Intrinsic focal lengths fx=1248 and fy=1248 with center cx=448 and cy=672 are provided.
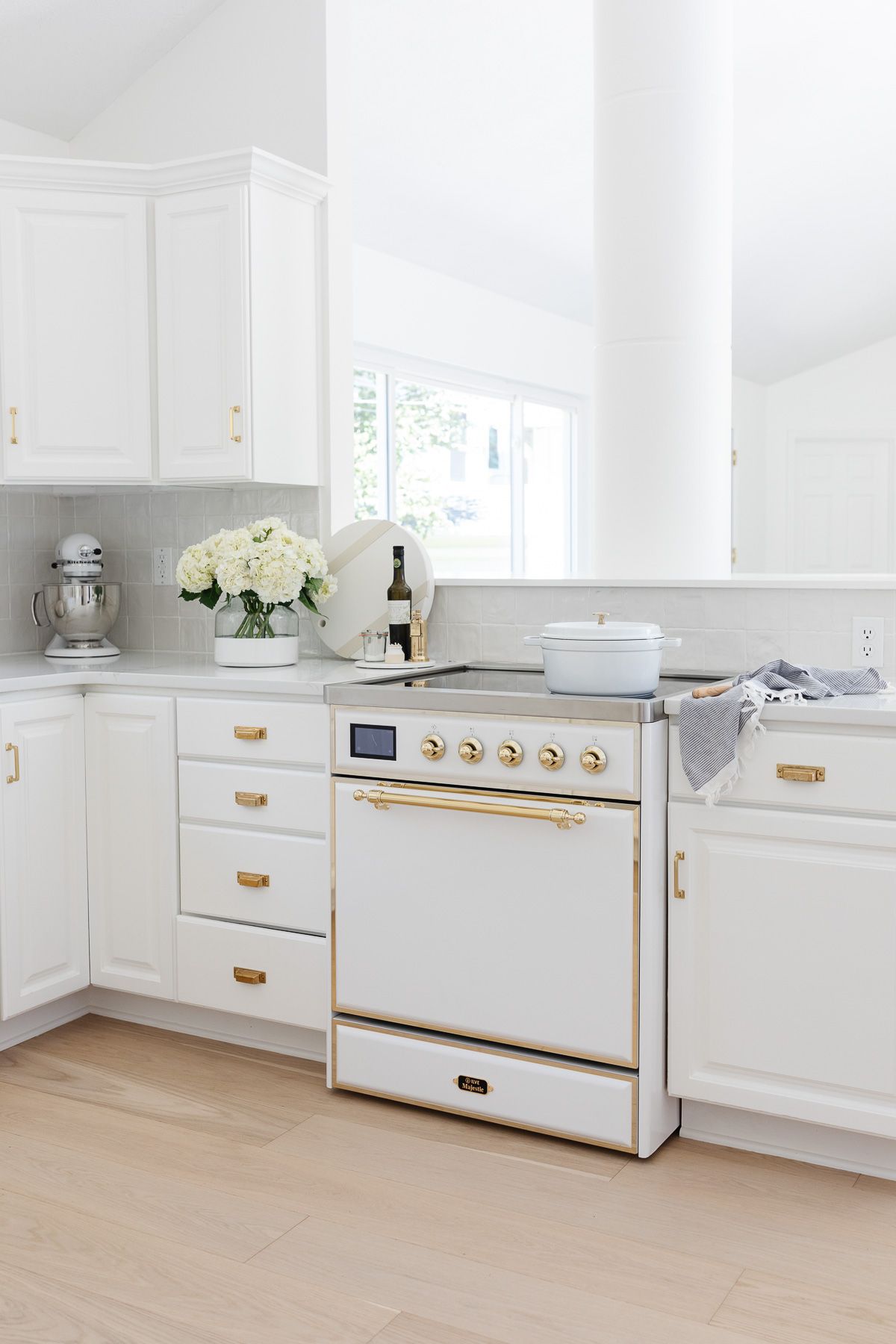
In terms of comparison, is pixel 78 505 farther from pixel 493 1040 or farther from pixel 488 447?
pixel 488 447

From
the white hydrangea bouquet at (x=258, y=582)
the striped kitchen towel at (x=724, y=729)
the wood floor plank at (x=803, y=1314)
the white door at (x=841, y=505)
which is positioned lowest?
the wood floor plank at (x=803, y=1314)

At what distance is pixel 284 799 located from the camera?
9.23ft

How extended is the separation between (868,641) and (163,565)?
205 centimetres

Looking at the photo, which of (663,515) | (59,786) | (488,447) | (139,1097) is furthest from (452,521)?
(139,1097)

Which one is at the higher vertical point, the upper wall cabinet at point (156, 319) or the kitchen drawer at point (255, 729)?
the upper wall cabinet at point (156, 319)

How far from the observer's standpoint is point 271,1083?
280 cm

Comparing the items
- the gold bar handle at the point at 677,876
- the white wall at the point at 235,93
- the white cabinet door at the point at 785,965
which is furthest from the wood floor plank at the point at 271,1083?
the white wall at the point at 235,93

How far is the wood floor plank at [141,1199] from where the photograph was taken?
7.04ft

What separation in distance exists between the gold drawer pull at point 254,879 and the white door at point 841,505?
6.10 metres

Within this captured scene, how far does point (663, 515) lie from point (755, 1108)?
1.51 m

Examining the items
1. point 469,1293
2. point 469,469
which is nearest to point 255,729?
point 469,1293

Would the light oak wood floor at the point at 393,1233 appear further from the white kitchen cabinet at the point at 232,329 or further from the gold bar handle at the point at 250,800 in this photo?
the white kitchen cabinet at the point at 232,329

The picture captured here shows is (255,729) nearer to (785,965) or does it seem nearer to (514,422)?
(785,965)

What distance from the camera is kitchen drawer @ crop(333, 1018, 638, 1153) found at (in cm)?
240
